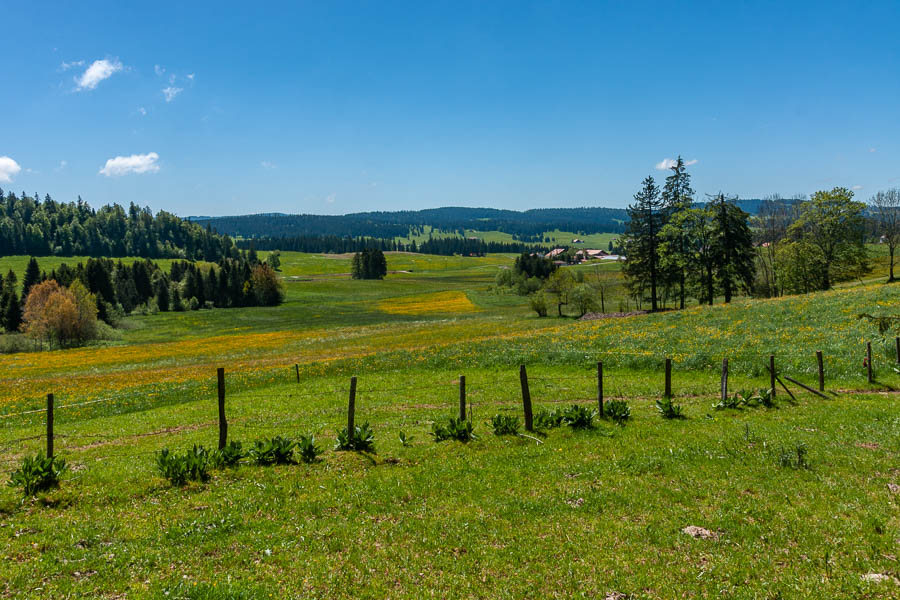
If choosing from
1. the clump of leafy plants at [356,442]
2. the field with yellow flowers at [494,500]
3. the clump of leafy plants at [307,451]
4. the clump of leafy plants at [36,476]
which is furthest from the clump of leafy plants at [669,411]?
the clump of leafy plants at [36,476]

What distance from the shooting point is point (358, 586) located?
770cm

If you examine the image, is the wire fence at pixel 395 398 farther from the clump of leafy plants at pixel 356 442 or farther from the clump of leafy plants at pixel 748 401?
the clump of leafy plants at pixel 356 442

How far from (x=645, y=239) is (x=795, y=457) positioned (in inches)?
2100

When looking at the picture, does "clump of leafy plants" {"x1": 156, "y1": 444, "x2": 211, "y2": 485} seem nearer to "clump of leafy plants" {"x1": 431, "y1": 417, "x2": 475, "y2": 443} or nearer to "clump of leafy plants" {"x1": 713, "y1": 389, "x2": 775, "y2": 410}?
"clump of leafy plants" {"x1": 431, "y1": 417, "x2": 475, "y2": 443}

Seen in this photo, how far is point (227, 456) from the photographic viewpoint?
13.5 meters

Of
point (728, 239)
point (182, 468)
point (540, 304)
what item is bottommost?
point (540, 304)

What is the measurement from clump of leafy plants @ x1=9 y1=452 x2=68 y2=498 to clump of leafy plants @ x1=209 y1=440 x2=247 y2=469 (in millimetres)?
3654

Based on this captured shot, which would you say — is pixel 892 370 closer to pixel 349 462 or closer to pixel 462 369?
pixel 462 369

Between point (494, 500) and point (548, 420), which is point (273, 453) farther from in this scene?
point (548, 420)

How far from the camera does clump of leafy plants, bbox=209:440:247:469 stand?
43.3 ft

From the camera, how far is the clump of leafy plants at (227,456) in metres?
13.2

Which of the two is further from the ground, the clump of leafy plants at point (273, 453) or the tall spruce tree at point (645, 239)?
the tall spruce tree at point (645, 239)

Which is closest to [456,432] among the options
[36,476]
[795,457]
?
[795,457]

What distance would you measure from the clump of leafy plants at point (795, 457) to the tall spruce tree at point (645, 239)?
166ft
